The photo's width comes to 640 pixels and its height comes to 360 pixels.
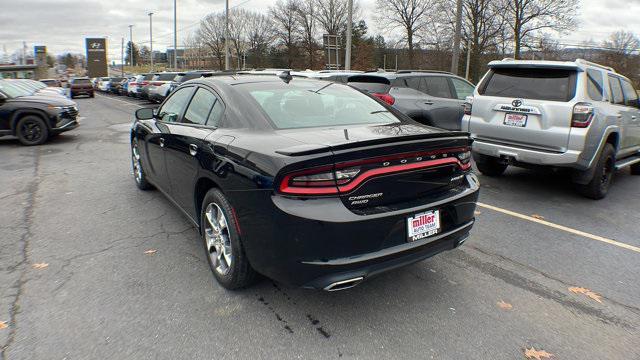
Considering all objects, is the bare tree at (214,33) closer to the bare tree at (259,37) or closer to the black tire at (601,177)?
the bare tree at (259,37)

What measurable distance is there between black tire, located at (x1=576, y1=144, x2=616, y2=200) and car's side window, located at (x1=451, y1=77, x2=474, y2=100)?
375cm

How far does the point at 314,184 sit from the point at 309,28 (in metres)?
69.5

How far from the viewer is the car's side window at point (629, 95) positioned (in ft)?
22.0

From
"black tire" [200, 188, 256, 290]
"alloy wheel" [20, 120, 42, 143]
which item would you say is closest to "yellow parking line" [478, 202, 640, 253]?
"black tire" [200, 188, 256, 290]

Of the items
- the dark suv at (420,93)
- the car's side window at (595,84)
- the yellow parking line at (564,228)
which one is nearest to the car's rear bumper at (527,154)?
the yellow parking line at (564,228)

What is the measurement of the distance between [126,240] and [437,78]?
706cm

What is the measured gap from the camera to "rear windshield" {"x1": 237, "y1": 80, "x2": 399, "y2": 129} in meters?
3.39

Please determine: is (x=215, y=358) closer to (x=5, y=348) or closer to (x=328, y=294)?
(x=328, y=294)

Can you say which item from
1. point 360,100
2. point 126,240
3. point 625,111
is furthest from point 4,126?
point 625,111

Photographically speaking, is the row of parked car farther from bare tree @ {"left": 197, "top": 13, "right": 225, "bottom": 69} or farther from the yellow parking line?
bare tree @ {"left": 197, "top": 13, "right": 225, "bottom": 69}

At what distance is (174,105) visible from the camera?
15.3 feet

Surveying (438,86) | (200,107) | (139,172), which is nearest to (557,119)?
(438,86)

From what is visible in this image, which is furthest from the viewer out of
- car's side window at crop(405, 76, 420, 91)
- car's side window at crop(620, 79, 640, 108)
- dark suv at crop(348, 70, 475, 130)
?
car's side window at crop(405, 76, 420, 91)

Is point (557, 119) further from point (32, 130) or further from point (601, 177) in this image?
point (32, 130)
